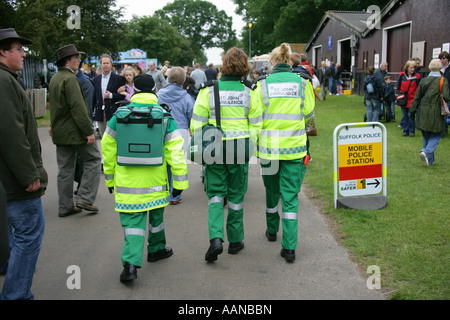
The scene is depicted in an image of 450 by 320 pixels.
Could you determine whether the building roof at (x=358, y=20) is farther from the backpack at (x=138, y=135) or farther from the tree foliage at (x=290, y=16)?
the backpack at (x=138, y=135)

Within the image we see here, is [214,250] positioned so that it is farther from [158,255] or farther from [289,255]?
[289,255]

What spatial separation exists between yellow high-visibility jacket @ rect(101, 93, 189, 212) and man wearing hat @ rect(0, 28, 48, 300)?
2.42 ft

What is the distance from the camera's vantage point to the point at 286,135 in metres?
4.77

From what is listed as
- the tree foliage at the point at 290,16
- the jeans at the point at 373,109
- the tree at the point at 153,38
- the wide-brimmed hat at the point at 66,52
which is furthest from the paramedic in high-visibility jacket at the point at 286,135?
the tree at the point at 153,38

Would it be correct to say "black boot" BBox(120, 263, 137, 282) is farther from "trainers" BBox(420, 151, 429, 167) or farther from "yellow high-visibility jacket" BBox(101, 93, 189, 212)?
"trainers" BBox(420, 151, 429, 167)

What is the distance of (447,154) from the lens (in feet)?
32.7

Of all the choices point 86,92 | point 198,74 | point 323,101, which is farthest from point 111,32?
point 86,92

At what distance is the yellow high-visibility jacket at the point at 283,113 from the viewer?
4.75 metres

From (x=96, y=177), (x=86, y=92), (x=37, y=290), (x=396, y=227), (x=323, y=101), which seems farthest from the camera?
(x=323, y=101)

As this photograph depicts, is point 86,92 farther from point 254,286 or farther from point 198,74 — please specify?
point 198,74

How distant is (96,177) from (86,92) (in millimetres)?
2109

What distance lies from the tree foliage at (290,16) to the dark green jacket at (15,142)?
4276cm

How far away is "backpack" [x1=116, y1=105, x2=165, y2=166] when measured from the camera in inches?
163
